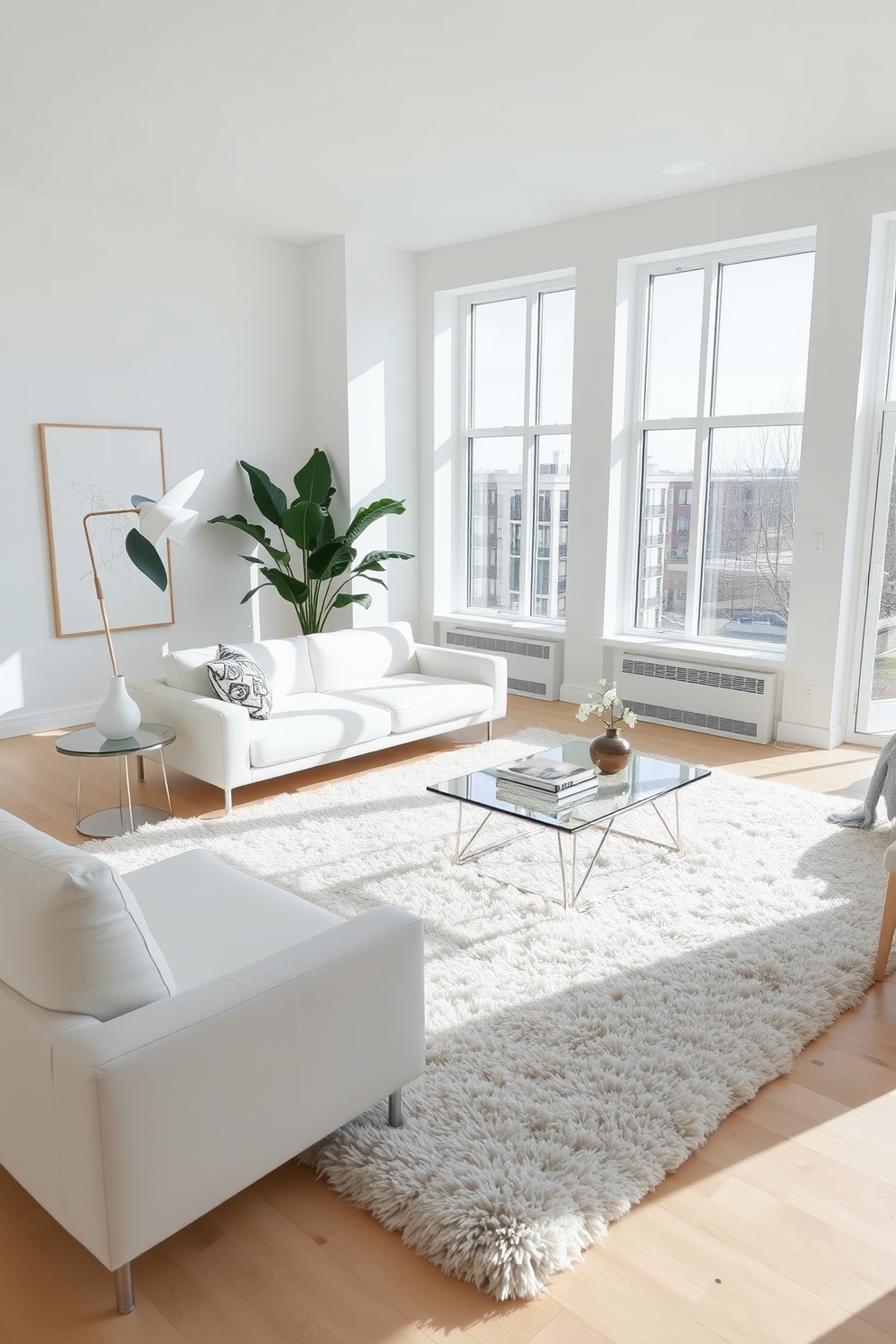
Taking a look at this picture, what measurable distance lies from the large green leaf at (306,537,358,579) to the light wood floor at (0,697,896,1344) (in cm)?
486

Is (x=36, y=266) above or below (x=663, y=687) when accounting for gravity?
above

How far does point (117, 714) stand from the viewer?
164 inches

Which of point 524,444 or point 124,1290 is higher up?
point 524,444

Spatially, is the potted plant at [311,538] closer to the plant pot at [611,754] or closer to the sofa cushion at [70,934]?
the plant pot at [611,754]

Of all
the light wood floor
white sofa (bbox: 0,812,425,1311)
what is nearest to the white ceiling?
white sofa (bbox: 0,812,425,1311)

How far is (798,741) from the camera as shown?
18.7 feet

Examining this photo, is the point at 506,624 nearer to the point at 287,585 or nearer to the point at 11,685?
the point at 287,585

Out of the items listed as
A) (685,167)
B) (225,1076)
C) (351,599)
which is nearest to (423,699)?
(351,599)

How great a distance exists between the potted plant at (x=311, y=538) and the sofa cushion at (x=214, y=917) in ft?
13.1

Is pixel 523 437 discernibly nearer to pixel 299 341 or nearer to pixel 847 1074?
pixel 299 341

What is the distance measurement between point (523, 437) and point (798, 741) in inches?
119

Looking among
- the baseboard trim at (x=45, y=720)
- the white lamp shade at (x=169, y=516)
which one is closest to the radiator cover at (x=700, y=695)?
the white lamp shade at (x=169, y=516)

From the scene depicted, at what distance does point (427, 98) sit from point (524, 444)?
312cm

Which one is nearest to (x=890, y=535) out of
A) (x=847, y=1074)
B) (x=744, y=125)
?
(x=744, y=125)
